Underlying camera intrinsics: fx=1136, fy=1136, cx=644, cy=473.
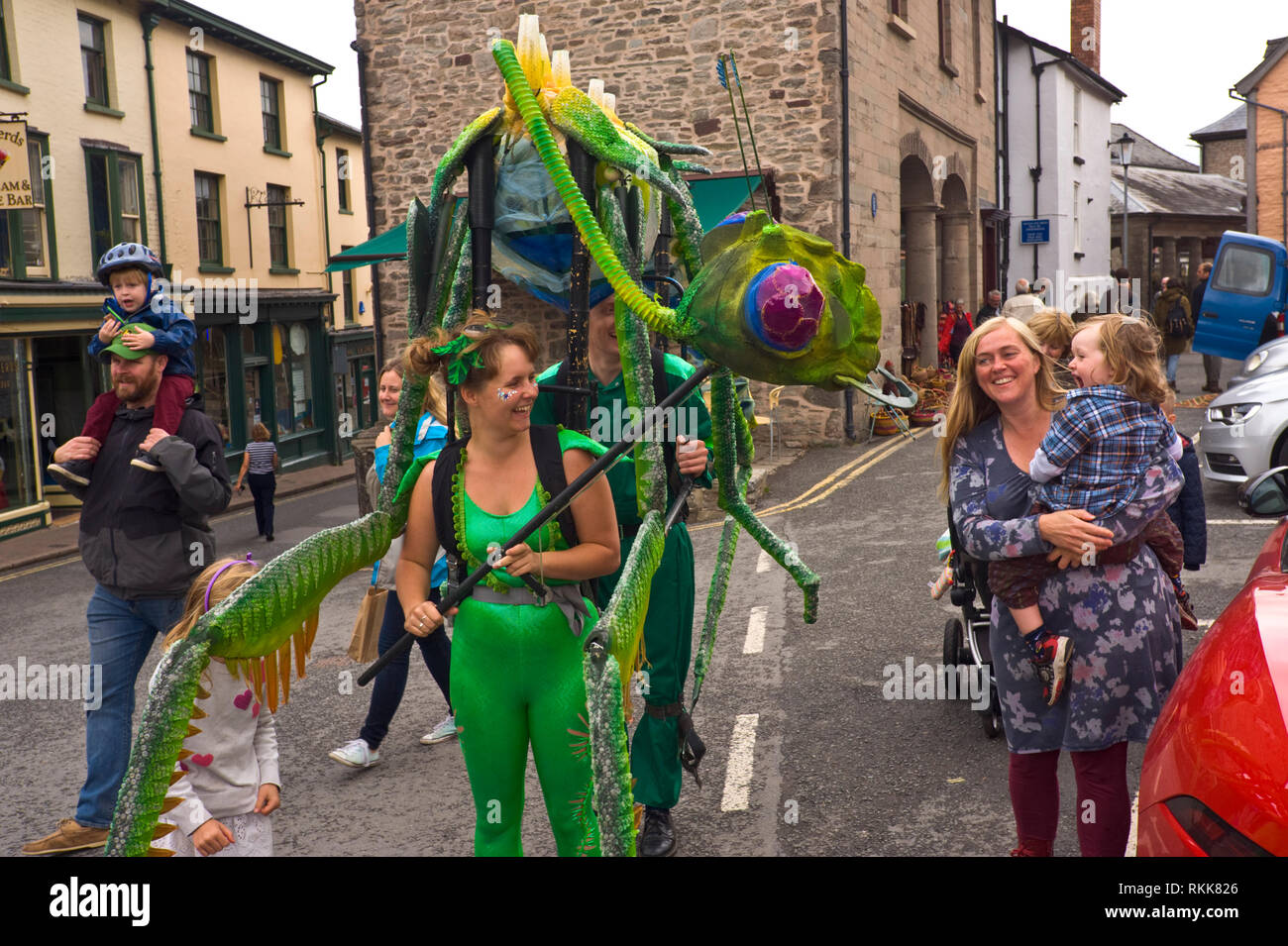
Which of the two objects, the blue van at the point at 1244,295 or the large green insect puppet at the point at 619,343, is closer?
the large green insect puppet at the point at 619,343

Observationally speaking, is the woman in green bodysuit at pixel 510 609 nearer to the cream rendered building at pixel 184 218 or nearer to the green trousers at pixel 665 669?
the green trousers at pixel 665 669

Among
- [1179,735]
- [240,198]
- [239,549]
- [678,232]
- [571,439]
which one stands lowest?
[239,549]

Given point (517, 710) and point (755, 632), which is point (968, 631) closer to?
point (755, 632)

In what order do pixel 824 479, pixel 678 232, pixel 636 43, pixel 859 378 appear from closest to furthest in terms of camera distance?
pixel 859 378 < pixel 678 232 < pixel 824 479 < pixel 636 43

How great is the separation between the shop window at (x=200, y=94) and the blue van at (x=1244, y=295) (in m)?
19.2

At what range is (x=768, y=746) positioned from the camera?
5.43 m

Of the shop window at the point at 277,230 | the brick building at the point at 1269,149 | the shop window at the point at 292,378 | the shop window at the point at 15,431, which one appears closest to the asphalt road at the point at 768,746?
the shop window at the point at 15,431

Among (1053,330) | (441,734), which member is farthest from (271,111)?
(1053,330)

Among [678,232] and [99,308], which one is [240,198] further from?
[678,232]

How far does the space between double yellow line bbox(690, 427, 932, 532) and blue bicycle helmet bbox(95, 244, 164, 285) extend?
7.56 m

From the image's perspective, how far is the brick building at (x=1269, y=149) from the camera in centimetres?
3528

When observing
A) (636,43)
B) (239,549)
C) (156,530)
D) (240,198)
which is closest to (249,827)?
(156,530)

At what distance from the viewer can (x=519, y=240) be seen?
351 centimetres

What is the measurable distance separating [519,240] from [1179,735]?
2.27 meters
